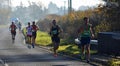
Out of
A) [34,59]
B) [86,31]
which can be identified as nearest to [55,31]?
[34,59]

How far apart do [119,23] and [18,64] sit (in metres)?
12.2

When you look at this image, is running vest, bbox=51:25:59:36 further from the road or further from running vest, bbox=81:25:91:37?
running vest, bbox=81:25:91:37

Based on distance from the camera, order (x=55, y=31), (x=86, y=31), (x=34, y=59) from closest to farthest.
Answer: (x=86, y=31) → (x=34, y=59) → (x=55, y=31)

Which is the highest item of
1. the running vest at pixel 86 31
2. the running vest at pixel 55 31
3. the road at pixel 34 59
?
the running vest at pixel 86 31

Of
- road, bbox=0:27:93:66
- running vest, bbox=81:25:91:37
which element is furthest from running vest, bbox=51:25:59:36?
running vest, bbox=81:25:91:37

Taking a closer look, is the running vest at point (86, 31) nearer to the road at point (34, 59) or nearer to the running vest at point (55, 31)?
the road at point (34, 59)

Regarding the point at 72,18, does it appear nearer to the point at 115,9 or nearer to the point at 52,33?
the point at 115,9

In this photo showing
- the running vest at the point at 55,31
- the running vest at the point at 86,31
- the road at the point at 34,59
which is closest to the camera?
the road at the point at 34,59

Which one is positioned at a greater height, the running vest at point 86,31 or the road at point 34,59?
the running vest at point 86,31

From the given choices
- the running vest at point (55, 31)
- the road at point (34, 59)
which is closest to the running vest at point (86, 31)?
the road at point (34, 59)

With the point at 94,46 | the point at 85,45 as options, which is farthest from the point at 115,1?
the point at 85,45

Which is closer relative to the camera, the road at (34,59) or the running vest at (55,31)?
the road at (34,59)

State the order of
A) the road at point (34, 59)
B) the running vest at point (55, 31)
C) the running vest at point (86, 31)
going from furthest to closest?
the running vest at point (55, 31) → the running vest at point (86, 31) → the road at point (34, 59)

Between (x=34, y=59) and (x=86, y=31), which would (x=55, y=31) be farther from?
(x=86, y=31)
